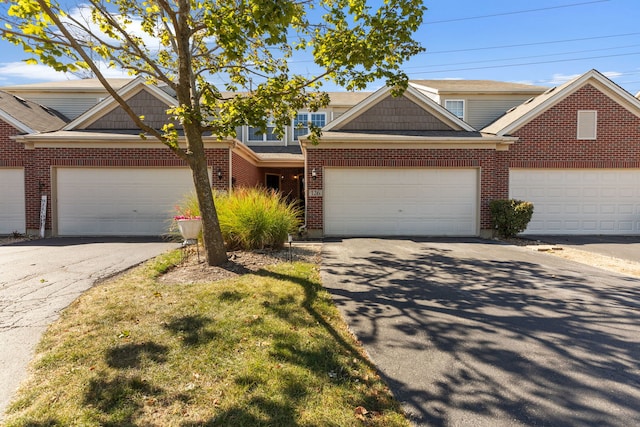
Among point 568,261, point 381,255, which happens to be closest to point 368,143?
point 381,255

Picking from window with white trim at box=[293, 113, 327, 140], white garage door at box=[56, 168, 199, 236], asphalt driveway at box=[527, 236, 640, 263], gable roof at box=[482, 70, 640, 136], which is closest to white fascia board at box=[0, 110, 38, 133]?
white garage door at box=[56, 168, 199, 236]

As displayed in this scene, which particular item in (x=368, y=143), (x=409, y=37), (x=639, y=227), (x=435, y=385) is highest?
(x=409, y=37)

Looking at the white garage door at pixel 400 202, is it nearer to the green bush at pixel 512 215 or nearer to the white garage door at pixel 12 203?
the green bush at pixel 512 215

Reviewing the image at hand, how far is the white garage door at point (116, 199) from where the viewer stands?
39.8 feet

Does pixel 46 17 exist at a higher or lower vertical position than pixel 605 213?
higher

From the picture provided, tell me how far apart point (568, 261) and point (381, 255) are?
444 cm

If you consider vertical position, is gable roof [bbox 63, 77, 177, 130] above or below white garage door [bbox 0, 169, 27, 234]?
above

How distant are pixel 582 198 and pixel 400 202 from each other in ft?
21.9

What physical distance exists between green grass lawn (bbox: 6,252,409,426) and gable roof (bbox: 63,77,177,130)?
1010 centimetres

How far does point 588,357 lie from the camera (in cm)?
365

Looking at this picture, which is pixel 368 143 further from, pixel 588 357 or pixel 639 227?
pixel 639 227

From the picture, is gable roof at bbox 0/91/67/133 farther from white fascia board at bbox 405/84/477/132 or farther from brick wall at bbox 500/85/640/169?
brick wall at bbox 500/85/640/169

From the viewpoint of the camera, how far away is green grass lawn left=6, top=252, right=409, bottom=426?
8.63 feet

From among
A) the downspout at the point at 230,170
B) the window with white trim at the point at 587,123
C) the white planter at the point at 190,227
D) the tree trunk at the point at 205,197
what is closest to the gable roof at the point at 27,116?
the downspout at the point at 230,170
